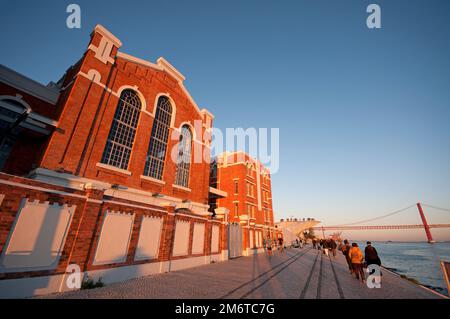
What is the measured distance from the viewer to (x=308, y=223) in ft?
230

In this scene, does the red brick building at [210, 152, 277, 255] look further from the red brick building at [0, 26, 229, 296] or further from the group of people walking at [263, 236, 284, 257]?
the red brick building at [0, 26, 229, 296]

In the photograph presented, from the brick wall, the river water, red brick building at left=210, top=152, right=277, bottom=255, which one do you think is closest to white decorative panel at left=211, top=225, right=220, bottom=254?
the brick wall

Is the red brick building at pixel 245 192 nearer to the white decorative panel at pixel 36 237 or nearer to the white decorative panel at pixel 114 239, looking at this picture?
the white decorative panel at pixel 114 239

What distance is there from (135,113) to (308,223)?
74.2 meters

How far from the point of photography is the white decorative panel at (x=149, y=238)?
9.42 metres

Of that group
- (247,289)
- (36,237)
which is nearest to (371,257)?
(247,289)

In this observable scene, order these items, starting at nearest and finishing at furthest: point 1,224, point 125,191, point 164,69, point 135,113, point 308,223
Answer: point 1,224
point 125,191
point 135,113
point 164,69
point 308,223

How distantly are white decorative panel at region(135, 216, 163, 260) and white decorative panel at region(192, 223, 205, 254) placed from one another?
3293 mm

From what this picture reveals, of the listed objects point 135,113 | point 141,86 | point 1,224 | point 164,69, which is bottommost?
point 1,224

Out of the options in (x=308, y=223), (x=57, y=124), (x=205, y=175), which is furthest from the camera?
(x=308, y=223)

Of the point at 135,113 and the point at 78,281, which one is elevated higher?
the point at 135,113

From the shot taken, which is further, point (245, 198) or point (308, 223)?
point (308, 223)

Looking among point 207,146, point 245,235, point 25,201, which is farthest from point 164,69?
point 245,235

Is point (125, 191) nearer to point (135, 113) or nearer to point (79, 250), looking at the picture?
point (79, 250)
